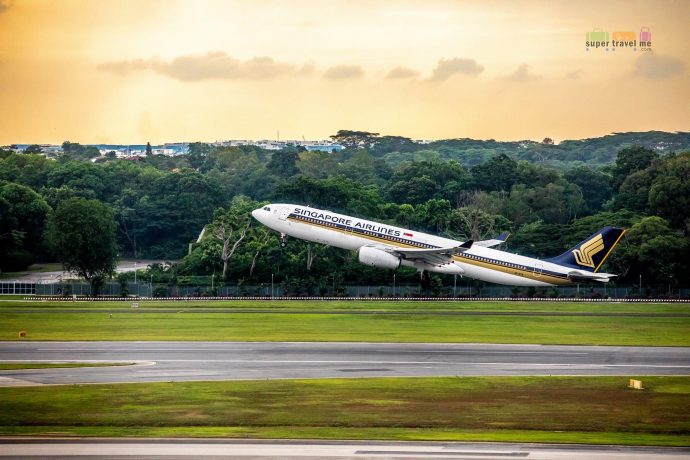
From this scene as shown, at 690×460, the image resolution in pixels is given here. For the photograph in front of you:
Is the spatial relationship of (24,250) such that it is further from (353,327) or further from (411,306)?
(353,327)

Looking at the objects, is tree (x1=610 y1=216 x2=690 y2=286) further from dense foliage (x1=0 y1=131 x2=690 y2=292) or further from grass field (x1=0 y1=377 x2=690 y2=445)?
grass field (x1=0 y1=377 x2=690 y2=445)

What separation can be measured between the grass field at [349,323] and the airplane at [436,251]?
5.67 metres

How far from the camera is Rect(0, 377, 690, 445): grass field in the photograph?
39219 millimetres

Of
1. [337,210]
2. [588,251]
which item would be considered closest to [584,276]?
[588,251]

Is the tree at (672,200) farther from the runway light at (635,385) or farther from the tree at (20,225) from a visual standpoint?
the runway light at (635,385)

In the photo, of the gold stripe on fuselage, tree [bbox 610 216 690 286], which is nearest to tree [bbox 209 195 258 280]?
the gold stripe on fuselage

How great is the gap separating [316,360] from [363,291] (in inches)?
2486

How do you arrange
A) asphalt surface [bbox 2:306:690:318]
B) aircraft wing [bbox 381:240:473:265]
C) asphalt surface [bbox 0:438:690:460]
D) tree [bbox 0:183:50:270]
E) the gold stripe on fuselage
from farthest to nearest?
tree [bbox 0:183:50:270] → the gold stripe on fuselage → aircraft wing [bbox 381:240:473:265] → asphalt surface [bbox 2:306:690:318] → asphalt surface [bbox 0:438:690:460]

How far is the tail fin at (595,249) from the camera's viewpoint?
4252 inches

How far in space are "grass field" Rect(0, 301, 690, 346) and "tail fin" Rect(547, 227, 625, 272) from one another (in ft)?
18.6

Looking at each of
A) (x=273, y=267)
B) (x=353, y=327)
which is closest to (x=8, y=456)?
(x=353, y=327)

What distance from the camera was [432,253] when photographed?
356 feet

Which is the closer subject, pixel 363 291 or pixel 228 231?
pixel 363 291

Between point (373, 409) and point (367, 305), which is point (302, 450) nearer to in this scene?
point (373, 409)
